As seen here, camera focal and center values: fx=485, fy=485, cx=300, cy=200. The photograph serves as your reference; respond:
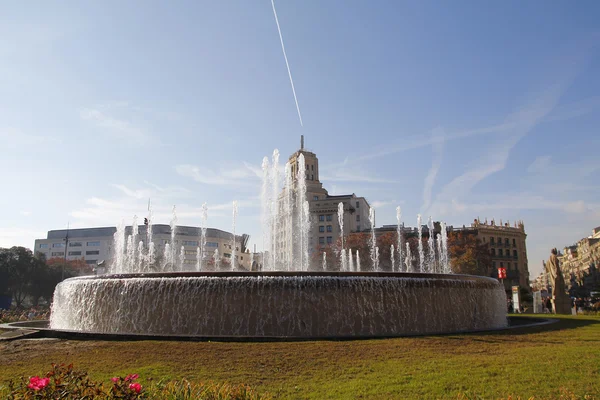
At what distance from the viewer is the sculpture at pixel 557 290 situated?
2858 centimetres

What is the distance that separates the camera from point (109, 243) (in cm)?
10619

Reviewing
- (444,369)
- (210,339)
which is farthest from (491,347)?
(210,339)

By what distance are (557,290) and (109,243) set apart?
96.1 metres

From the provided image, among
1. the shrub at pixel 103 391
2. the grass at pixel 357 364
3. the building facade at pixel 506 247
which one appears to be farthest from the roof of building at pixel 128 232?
the shrub at pixel 103 391

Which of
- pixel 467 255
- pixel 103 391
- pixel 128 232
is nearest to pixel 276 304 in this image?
pixel 103 391

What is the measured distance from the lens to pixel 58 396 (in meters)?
5.22

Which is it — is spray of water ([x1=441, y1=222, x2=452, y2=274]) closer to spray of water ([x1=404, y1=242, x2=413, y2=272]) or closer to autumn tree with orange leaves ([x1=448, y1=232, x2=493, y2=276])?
autumn tree with orange leaves ([x1=448, y1=232, x2=493, y2=276])

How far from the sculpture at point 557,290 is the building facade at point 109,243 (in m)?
79.5

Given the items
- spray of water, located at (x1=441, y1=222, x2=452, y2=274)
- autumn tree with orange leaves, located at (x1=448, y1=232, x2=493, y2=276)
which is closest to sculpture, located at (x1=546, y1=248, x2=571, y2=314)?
autumn tree with orange leaves, located at (x1=448, y1=232, x2=493, y2=276)

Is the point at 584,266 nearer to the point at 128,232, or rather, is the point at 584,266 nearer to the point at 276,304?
the point at 128,232

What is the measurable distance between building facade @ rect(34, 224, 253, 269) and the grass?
93.2m

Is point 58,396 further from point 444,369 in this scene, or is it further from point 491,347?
point 491,347

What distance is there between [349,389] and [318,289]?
700 cm

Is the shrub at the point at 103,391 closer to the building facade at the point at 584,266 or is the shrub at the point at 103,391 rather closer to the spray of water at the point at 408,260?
the spray of water at the point at 408,260
